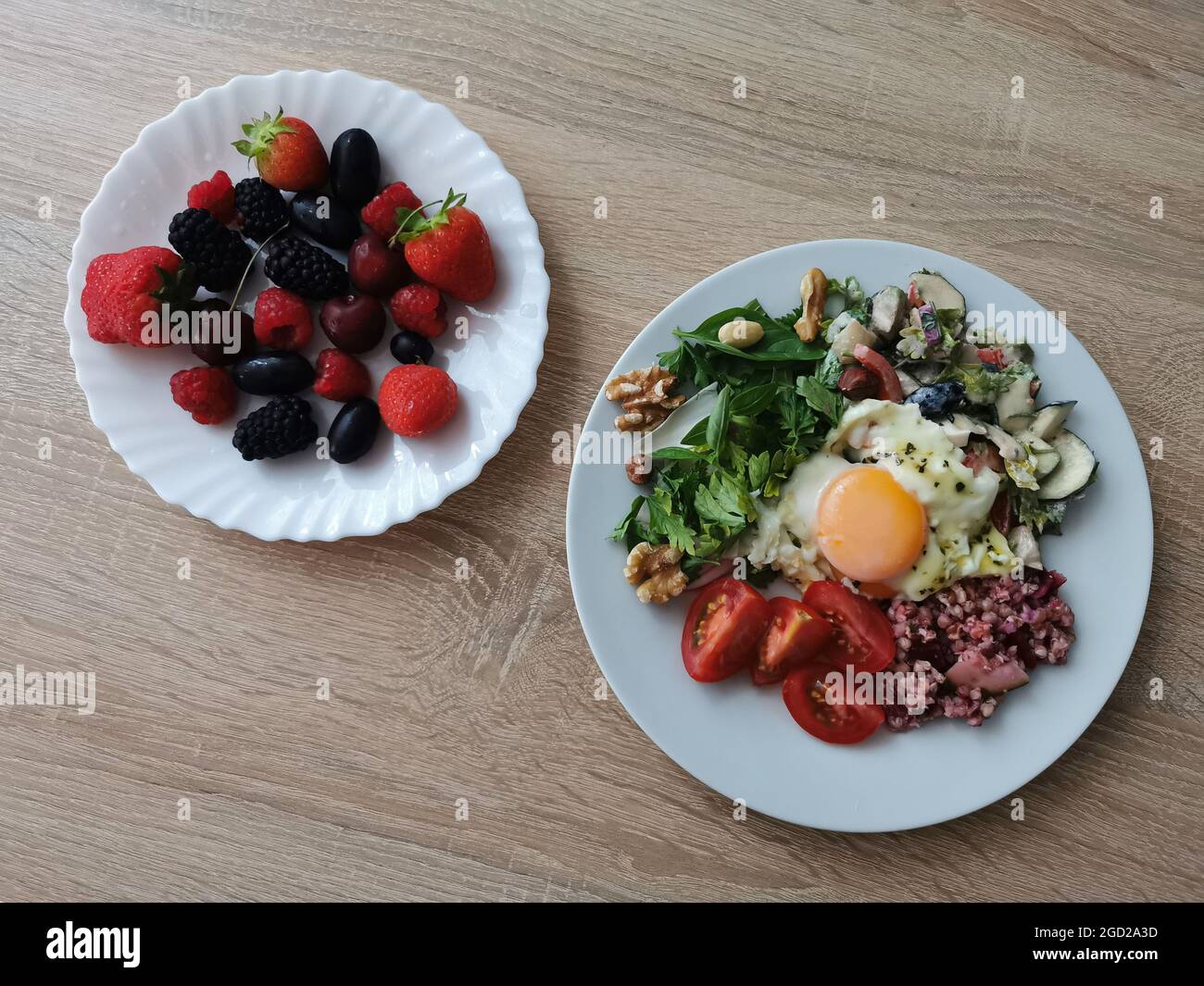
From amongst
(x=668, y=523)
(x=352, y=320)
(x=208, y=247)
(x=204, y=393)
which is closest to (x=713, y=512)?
(x=668, y=523)

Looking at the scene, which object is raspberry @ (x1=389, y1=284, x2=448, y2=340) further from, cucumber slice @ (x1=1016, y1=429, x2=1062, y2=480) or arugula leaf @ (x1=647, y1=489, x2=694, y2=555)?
cucumber slice @ (x1=1016, y1=429, x2=1062, y2=480)

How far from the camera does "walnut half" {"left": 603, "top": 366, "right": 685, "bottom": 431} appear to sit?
1.88m

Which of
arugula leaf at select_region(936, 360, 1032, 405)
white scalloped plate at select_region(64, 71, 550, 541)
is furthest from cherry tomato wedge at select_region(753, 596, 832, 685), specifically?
white scalloped plate at select_region(64, 71, 550, 541)

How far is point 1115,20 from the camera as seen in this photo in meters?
2.15

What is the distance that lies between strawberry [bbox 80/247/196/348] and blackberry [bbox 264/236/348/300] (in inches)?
7.7

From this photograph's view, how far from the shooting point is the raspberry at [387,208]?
6.30 ft

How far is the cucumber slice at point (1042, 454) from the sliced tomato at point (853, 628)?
1.57 feet

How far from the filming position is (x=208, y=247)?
190 cm

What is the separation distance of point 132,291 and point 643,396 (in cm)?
115

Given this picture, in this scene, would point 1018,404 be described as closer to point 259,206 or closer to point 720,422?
point 720,422

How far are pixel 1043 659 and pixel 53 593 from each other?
7.73 feet

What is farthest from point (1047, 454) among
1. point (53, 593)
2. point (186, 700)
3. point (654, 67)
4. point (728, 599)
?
point (53, 593)

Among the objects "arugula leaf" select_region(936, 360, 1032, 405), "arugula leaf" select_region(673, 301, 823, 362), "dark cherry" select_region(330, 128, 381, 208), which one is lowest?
"arugula leaf" select_region(936, 360, 1032, 405)

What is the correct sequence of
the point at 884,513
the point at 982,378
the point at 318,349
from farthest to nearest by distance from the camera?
the point at 318,349 < the point at 982,378 < the point at 884,513
